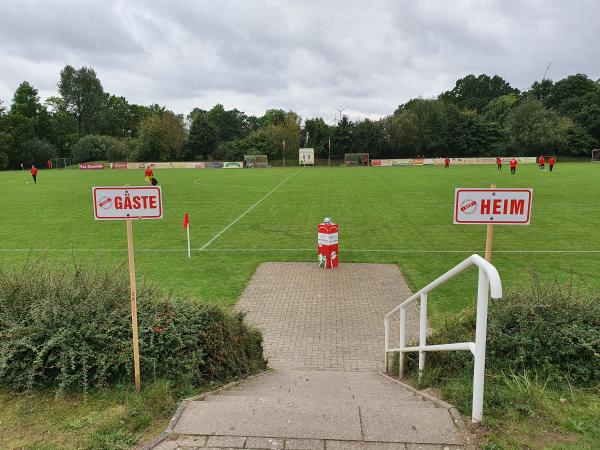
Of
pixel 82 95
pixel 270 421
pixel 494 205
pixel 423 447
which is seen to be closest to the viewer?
pixel 423 447

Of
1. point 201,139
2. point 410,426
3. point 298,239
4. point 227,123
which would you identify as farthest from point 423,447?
point 227,123

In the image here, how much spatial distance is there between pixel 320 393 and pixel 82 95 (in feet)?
382

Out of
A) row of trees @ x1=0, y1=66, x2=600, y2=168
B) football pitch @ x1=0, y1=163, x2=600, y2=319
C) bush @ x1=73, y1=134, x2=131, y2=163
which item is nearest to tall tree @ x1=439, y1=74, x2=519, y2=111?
row of trees @ x1=0, y1=66, x2=600, y2=168

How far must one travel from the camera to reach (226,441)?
321cm

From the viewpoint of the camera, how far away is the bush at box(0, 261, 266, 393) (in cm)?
442

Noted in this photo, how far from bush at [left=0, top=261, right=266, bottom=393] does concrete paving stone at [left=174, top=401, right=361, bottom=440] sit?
Answer: 104cm

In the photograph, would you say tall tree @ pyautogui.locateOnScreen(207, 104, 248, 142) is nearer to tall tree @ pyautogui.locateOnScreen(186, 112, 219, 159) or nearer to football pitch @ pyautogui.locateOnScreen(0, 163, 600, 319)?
tall tree @ pyautogui.locateOnScreen(186, 112, 219, 159)

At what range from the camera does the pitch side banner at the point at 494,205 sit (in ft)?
15.9

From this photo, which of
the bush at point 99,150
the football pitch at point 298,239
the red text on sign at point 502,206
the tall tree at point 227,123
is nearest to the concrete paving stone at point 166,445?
the red text on sign at point 502,206

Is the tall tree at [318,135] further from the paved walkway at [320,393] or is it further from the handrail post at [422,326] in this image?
the handrail post at [422,326]

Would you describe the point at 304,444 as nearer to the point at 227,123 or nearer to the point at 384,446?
the point at 384,446

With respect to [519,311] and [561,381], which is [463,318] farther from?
[561,381]

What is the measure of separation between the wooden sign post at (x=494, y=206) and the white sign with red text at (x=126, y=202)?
3286mm

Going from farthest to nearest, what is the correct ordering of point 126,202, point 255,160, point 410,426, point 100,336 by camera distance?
1. point 255,160
2. point 126,202
3. point 100,336
4. point 410,426
